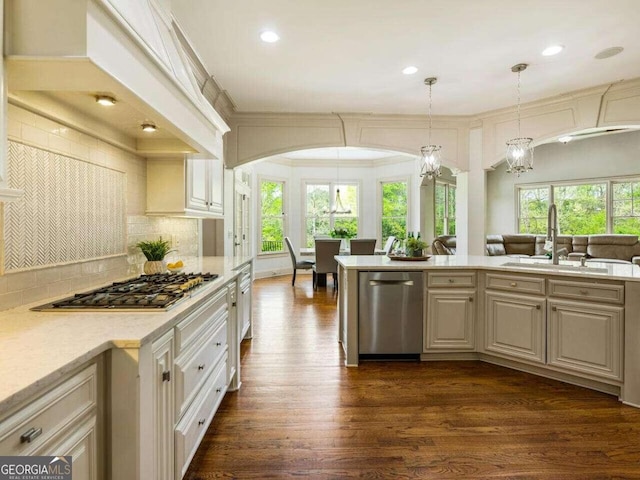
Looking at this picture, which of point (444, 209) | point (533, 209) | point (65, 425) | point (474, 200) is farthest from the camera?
point (444, 209)

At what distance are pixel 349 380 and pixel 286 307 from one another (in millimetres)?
2705

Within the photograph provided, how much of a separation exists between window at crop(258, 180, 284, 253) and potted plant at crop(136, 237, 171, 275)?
6.02 metres

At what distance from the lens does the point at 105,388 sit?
1.11 metres

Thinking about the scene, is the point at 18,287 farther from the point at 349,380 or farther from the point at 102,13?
the point at 349,380

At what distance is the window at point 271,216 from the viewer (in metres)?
8.66

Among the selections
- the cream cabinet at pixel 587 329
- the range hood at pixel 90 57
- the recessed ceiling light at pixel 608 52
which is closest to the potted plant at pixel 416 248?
the cream cabinet at pixel 587 329

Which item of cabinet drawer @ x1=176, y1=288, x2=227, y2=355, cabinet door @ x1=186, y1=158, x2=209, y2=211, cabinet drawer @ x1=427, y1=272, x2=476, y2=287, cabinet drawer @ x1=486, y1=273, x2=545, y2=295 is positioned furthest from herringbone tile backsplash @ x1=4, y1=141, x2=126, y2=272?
cabinet drawer @ x1=486, y1=273, x2=545, y2=295

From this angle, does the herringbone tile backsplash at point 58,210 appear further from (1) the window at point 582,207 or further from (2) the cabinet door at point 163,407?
(1) the window at point 582,207

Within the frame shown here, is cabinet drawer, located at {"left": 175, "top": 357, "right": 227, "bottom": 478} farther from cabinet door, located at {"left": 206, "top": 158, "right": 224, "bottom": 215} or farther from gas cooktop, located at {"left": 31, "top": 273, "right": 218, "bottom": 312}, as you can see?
cabinet door, located at {"left": 206, "top": 158, "right": 224, "bottom": 215}

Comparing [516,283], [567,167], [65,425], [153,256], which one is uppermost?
[567,167]

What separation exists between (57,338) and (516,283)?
3.03 m

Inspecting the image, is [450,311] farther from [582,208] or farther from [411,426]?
[582,208]

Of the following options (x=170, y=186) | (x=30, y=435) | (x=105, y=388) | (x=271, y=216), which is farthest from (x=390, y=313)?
(x=271, y=216)

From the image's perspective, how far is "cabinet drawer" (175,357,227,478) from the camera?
1.47 metres
